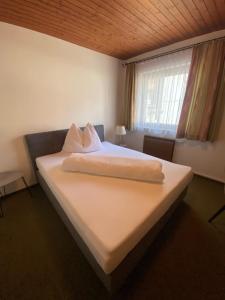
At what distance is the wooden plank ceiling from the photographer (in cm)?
162

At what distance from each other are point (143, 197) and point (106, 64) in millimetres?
3216

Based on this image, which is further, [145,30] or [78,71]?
[78,71]

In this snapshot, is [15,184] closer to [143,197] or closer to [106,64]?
[143,197]

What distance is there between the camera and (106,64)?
326cm

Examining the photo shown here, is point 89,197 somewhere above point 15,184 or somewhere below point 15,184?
above

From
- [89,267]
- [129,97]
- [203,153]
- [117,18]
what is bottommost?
[89,267]

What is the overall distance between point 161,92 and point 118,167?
226cm

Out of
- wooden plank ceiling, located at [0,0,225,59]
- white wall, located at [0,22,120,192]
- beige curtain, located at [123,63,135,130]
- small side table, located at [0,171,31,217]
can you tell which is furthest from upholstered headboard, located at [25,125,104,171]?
beige curtain, located at [123,63,135,130]

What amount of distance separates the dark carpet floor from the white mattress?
441 mm

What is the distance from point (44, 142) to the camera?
2459 millimetres

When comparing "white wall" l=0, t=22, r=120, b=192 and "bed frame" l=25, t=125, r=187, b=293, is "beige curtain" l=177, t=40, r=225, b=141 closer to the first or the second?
"bed frame" l=25, t=125, r=187, b=293

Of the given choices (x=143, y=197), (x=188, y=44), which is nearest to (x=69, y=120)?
(x=143, y=197)

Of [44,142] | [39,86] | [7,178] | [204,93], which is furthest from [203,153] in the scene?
[7,178]

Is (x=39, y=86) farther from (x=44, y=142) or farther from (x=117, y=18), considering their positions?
(x=117, y=18)
